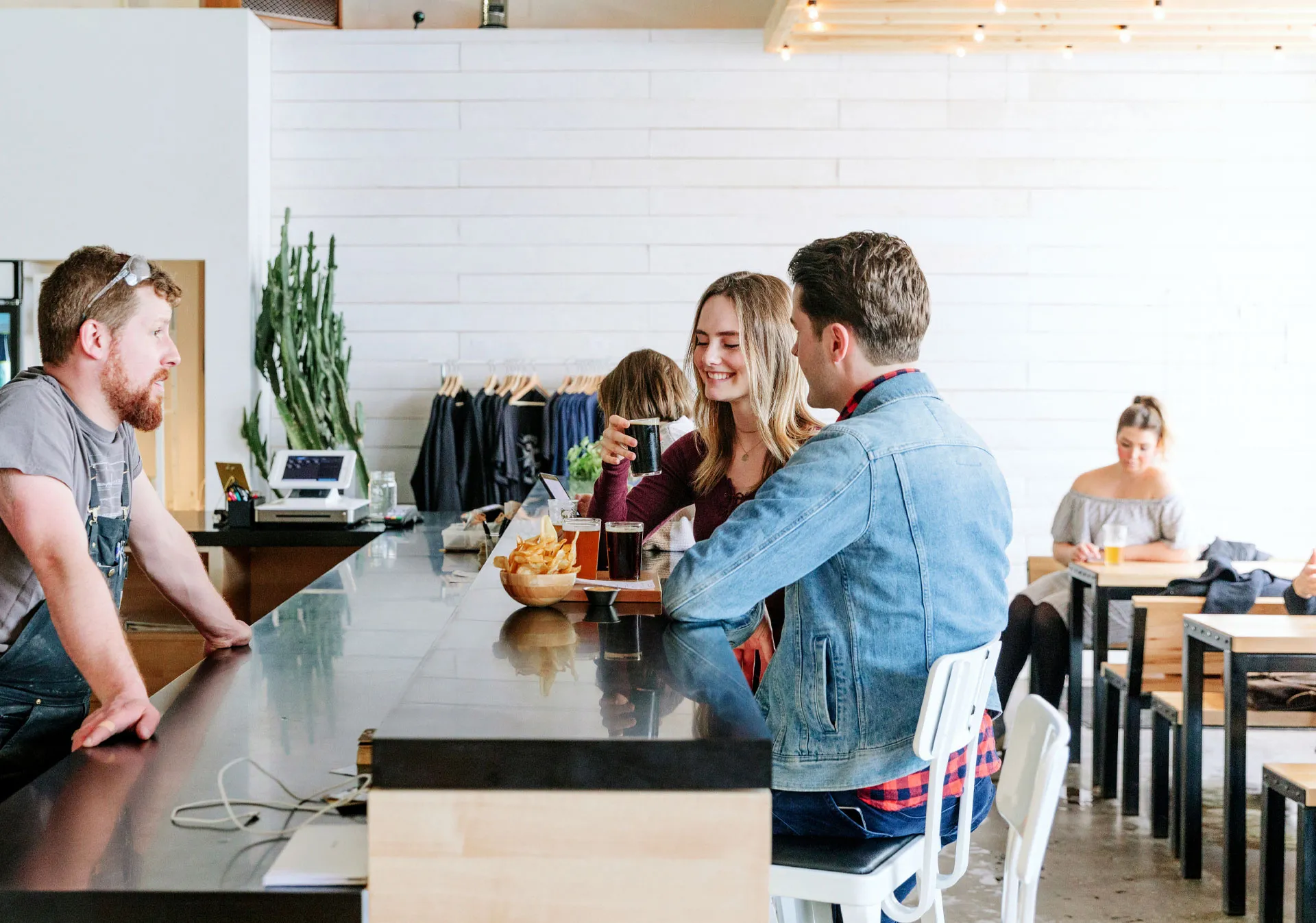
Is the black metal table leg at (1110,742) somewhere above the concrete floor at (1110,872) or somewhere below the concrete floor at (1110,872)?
above

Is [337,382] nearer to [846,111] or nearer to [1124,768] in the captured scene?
[846,111]

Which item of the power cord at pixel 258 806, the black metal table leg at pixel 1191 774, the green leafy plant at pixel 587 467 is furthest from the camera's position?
the green leafy plant at pixel 587 467

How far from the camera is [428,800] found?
4.09 feet

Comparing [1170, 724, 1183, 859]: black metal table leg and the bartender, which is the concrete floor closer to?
[1170, 724, 1183, 859]: black metal table leg

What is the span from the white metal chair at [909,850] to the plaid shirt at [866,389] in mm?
434

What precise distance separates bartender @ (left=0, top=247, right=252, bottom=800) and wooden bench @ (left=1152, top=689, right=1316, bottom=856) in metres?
3.10

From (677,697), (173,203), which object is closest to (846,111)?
(173,203)

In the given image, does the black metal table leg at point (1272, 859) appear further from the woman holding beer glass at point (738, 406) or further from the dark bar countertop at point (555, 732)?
the dark bar countertop at point (555, 732)

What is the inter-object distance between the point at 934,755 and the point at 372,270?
524cm

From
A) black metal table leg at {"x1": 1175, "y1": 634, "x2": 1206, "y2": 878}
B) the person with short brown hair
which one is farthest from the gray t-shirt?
black metal table leg at {"x1": 1175, "y1": 634, "x2": 1206, "y2": 878}

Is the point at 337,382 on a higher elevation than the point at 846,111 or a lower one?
lower

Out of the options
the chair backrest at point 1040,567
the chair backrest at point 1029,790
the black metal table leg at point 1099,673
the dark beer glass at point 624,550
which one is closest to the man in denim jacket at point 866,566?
the chair backrest at point 1029,790

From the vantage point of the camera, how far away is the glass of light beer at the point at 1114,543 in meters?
4.64

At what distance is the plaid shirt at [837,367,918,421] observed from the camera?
1.92 meters
